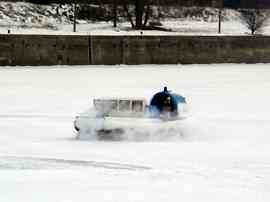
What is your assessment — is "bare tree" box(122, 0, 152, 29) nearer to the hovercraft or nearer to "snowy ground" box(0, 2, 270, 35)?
"snowy ground" box(0, 2, 270, 35)

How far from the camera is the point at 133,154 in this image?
36.1ft

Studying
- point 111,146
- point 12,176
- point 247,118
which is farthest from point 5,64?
point 12,176

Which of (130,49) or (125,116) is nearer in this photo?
(125,116)

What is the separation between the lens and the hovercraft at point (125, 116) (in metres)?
12.2

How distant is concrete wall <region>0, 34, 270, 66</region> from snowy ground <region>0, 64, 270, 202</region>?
7.63 metres

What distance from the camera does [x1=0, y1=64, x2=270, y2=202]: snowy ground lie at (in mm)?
8586

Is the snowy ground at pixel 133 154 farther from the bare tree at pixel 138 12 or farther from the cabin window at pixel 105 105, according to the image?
the bare tree at pixel 138 12

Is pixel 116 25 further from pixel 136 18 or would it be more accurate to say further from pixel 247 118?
pixel 247 118

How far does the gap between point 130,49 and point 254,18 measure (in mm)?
18649

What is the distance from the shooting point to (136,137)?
40.2 feet

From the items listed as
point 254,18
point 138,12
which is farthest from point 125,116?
point 254,18

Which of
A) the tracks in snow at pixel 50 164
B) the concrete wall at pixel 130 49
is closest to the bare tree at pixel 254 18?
the concrete wall at pixel 130 49

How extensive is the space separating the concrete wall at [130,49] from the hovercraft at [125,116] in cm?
1561

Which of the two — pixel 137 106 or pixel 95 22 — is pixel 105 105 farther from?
pixel 95 22
